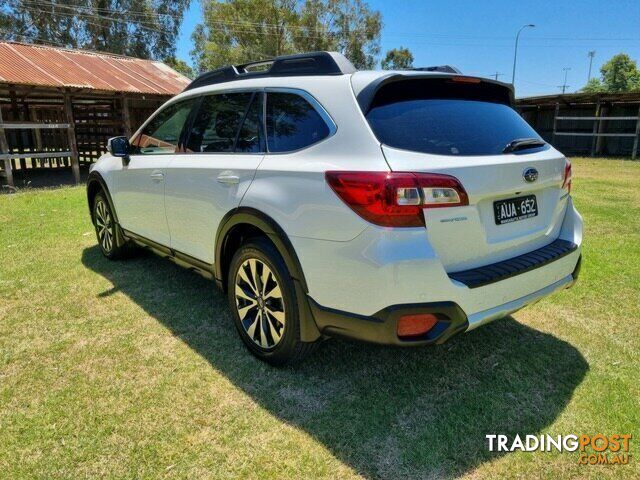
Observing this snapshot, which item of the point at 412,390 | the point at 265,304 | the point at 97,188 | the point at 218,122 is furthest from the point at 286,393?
the point at 97,188

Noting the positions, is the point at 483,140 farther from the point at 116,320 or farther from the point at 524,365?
the point at 116,320

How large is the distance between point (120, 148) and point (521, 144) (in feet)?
11.4

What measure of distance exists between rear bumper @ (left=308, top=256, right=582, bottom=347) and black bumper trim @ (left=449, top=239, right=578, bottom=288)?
0.16 metres

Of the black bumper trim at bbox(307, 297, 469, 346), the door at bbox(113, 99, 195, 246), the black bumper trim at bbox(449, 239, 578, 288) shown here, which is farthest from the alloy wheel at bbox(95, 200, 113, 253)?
the black bumper trim at bbox(449, 239, 578, 288)

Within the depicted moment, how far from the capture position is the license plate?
8.12 feet

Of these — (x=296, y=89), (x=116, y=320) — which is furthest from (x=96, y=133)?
(x=296, y=89)

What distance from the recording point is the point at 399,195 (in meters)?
2.13

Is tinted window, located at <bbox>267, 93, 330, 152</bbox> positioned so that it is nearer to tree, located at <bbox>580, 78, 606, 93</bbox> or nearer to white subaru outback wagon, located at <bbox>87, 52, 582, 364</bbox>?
white subaru outback wagon, located at <bbox>87, 52, 582, 364</bbox>

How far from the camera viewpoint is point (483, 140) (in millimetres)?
2576

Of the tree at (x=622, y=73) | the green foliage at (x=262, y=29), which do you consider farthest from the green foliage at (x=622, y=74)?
the green foliage at (x=262, y=29)

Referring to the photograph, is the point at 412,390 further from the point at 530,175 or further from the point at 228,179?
the point at 228,179

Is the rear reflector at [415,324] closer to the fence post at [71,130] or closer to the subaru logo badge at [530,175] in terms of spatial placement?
the subaru logo badge at [530,175]

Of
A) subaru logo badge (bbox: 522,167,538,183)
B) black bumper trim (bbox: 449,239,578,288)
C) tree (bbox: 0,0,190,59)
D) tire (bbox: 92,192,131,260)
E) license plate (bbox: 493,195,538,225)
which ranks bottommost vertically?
tire (bbox: 92,192,131,260)

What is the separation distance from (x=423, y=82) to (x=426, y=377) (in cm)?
177
